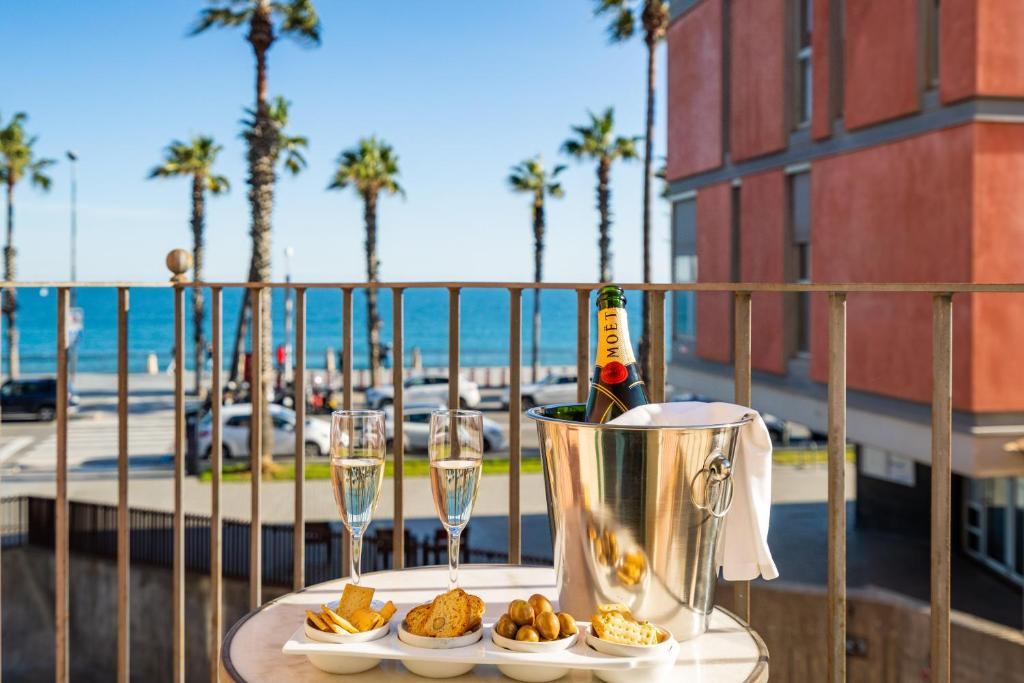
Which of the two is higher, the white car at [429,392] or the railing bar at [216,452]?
the railing bar at [216,452]

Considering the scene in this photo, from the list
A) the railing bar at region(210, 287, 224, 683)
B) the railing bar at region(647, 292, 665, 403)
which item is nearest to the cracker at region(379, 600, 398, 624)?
the railing bar at region(647, 292, 665, 403)

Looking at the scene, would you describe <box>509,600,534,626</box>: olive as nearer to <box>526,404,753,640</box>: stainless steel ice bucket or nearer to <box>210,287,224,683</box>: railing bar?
<box>526,404,753,640</box>: stainless steel ice bucket

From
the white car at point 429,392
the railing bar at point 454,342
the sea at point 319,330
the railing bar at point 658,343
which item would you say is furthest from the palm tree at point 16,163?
the railing bar at point 658,343

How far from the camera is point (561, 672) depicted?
111 cm

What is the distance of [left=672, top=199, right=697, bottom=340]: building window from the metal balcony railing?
15.7 m

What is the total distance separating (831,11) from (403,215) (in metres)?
76.6

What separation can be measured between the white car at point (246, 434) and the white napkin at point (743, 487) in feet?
54.4

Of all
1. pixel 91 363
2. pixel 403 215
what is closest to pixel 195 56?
pixel 403 215

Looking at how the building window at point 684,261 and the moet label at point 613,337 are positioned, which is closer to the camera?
the moet label at point 613,337

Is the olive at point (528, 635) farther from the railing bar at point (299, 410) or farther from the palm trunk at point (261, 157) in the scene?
the palm trunk at point (261, 157)

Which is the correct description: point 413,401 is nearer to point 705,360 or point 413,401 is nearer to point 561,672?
point 705,360

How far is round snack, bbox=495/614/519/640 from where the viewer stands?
1.14 m

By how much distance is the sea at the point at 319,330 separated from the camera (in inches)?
2271

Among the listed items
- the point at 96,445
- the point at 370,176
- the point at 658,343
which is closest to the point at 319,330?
the point at 370,176
